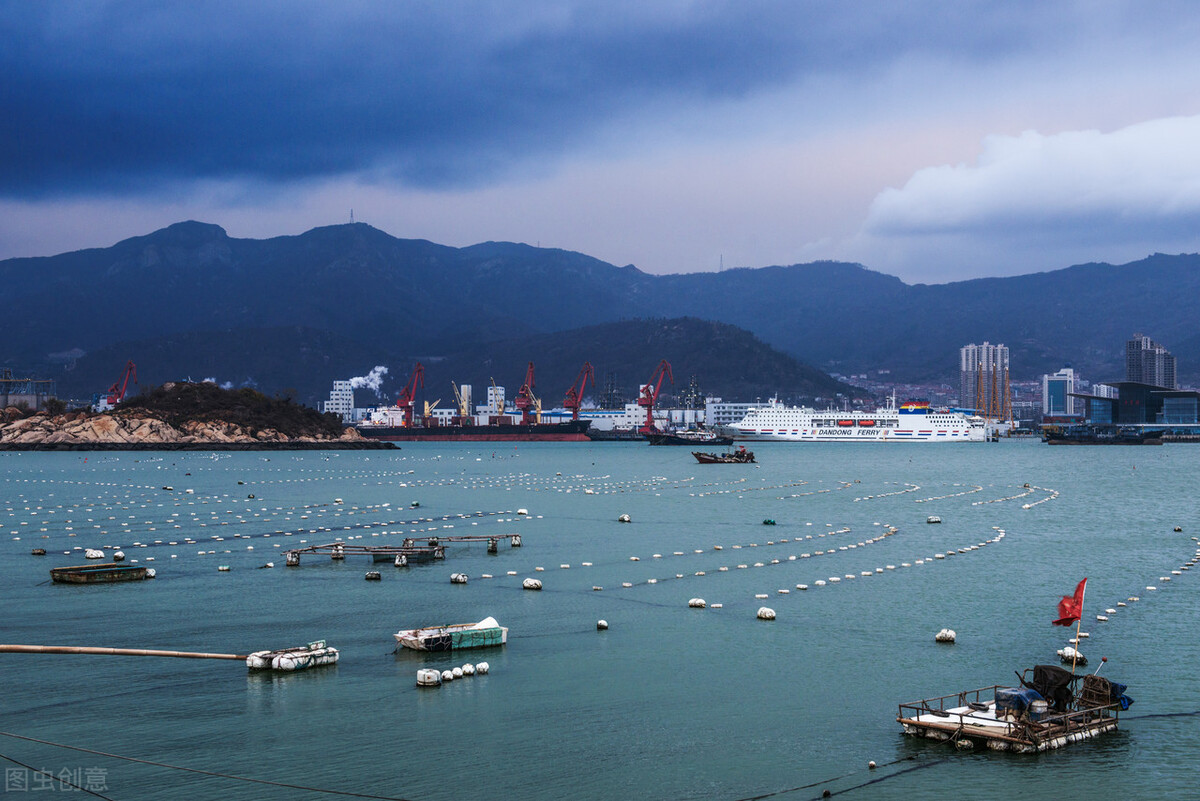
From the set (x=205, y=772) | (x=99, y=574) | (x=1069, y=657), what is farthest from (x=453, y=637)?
(x=99, y=574)

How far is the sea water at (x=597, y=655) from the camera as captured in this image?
16.3 meters

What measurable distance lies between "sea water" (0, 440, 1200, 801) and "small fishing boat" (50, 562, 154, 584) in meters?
0.50

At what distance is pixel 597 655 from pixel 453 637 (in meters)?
3.33

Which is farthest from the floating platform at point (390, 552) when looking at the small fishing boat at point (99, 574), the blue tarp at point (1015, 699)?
the blue tarp at point (1015, 699)

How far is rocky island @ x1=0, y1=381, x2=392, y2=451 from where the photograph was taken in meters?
163

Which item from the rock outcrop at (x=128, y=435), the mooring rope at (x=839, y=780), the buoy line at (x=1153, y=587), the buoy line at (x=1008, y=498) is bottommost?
the buoy line at (x=1008, y=498)

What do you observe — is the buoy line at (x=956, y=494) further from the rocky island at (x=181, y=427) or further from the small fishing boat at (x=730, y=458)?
the rocky island at (x=181, y=427)

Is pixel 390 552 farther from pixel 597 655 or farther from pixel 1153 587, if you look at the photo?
pixel 1153 587

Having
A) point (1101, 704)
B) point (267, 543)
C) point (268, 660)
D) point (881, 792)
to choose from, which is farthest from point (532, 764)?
point (267, 543)

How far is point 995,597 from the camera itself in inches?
1223

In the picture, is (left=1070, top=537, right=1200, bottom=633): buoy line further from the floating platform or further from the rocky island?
the rocky island

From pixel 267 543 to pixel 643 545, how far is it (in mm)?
15842

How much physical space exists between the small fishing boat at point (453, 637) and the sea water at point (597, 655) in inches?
11.1

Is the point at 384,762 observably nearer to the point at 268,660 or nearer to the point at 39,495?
the point at 268,660
